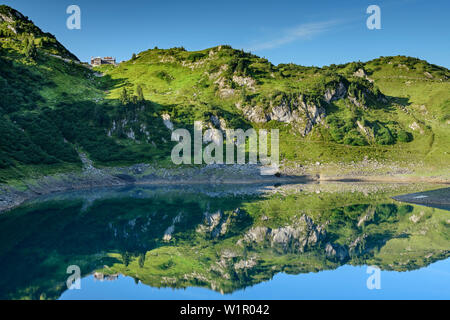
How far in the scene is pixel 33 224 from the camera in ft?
155

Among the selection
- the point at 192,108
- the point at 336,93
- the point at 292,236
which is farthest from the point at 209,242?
the point at 336,93

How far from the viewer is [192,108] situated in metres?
138

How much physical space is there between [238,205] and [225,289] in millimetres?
41717

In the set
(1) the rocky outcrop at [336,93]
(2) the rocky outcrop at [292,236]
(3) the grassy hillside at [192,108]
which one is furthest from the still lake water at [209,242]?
(1) the rocky outcrop at [336,93]

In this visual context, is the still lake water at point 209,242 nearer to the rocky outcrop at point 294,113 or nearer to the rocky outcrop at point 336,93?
the rocky outcrop at point 294,113

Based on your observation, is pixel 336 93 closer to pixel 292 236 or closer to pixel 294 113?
pixel 294 113

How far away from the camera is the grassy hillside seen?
108m

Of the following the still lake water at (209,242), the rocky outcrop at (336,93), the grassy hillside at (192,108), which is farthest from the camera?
the rocky outcrop at (336,93)

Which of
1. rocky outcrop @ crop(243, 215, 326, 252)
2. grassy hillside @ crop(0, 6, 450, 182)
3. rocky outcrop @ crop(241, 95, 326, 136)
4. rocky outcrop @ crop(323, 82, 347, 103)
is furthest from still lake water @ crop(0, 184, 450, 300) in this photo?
rocky outcrop @ crop(323, 82, 347, 103)

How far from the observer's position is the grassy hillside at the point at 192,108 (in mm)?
108250

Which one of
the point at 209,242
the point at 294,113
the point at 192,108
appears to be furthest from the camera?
the point at 294,113

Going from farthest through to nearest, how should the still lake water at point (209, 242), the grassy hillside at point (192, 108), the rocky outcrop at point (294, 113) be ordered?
the rocky outcrop at point (294, 113) < the grassy hillside at point (192, 108) < the still lake water at point (209, 242)

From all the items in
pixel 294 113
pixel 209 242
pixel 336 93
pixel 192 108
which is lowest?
pixel 209 242
